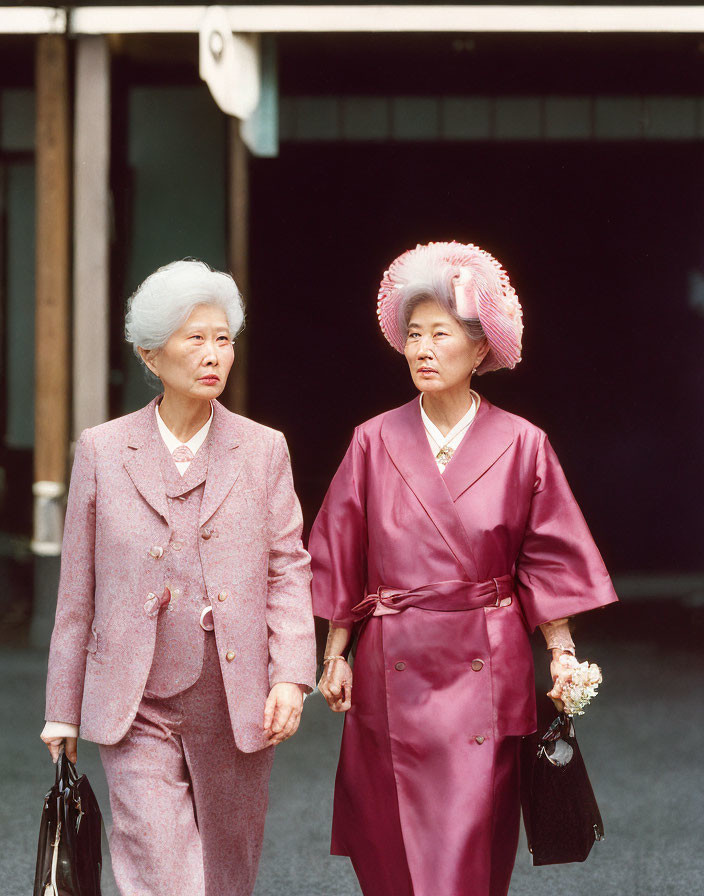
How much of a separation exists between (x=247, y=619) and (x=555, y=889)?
1.91 metres

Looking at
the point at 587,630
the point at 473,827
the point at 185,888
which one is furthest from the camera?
the point at 587,630

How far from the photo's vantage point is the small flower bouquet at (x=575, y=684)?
3.27 m

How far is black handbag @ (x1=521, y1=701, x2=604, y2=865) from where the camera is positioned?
333 cm

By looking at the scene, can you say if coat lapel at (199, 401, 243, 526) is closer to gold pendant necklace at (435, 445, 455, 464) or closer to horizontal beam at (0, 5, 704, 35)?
gold pendant necklace at (435, 445, 455, 464)

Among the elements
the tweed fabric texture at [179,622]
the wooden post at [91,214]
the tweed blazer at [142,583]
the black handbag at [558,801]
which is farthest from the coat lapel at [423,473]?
the wooden post at [91,214]

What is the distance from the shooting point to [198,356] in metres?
3.14

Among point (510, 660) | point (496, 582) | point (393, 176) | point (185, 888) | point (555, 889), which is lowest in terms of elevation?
point (555, 889)

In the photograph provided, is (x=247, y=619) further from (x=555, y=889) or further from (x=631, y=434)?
(x=631, y=434)

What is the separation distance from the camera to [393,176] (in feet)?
24.8

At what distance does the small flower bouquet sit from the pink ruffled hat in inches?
31.8

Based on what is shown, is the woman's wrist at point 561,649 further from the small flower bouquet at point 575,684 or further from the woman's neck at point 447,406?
the woman's neck at point 447,406

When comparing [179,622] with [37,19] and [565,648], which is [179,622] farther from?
[37,19]

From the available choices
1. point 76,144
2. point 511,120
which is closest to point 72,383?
point 76,144

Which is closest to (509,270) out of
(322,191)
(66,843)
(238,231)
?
(322,191)
